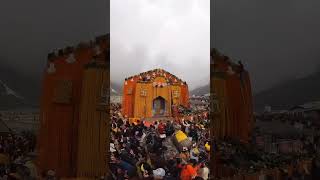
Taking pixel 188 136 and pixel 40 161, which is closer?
pixel 40 161

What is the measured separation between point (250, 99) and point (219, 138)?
484 mm

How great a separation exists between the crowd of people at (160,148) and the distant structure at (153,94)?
0.10 meters

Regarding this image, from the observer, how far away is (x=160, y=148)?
3.99m

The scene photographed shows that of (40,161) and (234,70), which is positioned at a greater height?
(234,70)

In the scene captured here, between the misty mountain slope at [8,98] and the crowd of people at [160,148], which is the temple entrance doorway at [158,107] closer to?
the crowd of people at [160,148]

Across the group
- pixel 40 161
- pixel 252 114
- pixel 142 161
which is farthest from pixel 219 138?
pixel 40 161

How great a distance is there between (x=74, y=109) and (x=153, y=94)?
39.9 inches

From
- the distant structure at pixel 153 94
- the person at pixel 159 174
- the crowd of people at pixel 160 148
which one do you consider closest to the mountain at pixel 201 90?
the distant structure at pixel 153 94

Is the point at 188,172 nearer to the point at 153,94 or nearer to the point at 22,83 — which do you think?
the point at 153,94

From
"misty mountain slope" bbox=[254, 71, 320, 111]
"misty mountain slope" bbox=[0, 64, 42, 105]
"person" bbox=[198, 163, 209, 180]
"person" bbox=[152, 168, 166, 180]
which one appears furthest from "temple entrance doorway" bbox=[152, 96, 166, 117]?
"misty mountain slope" bbox=[0, 64, 42, 105]

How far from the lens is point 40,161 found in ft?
10.7

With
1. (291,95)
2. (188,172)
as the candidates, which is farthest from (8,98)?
(291,95)

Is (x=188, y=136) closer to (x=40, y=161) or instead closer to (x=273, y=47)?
(x=273, y=47)

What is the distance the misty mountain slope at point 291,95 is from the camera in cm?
343
